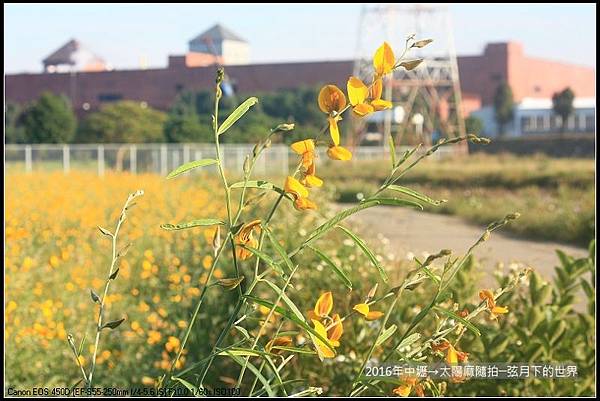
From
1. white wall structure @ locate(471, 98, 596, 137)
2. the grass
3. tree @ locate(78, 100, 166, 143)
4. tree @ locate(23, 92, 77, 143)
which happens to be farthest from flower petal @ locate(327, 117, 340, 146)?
white wall structure @ locate(471, 98, 596, 137)

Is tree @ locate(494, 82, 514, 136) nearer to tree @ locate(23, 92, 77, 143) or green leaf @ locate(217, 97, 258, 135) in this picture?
tree @ locate(23, 92, 77, 143)

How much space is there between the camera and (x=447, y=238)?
7516 mm

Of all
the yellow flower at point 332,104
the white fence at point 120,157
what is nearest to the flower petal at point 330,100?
the yellow flower at point 332,104

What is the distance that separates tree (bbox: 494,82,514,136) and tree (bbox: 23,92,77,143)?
56.5ft

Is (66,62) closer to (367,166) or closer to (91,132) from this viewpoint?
(91,132)

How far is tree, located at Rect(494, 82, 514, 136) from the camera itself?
3606 centimetres

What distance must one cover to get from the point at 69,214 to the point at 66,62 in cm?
3177

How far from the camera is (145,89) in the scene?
34.7m

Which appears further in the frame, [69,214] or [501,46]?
[501,46]

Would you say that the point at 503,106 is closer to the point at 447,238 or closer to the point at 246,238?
the point at 447,238

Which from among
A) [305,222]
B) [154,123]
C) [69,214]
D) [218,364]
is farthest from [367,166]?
[218,364]

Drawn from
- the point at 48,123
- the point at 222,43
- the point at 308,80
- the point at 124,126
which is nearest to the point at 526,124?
the point at 308,80

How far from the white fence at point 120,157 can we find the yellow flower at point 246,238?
15652 millimetres

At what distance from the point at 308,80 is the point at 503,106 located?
735 centimetres
